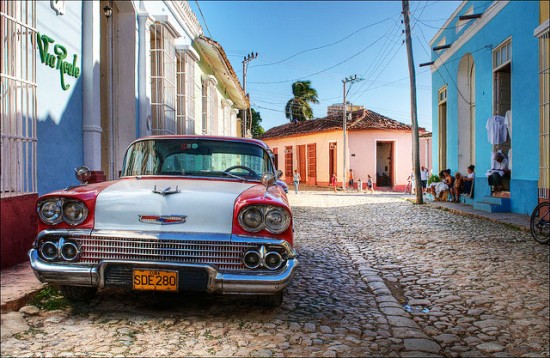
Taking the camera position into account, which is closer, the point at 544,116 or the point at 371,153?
the point at 544,116

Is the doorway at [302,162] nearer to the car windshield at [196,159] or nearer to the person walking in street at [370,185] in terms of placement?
the person walking in street at [370,185]

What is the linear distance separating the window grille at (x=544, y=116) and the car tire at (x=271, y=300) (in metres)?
7.11

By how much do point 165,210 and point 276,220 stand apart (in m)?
0.75

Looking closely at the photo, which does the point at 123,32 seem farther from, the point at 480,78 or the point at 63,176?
the point at 480,78

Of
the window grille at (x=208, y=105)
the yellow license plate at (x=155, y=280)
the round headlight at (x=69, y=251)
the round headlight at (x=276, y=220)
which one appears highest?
the window grille at (x=208, y=105)

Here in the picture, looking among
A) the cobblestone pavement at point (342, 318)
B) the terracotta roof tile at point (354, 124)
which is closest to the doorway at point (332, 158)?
the terracotta roof tile at point (354, 124)

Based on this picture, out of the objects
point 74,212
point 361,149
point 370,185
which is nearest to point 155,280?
point 74,212

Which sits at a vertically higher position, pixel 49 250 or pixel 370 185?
pixel 370 185

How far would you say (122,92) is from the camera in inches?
336

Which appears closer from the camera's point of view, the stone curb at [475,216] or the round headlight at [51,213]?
the round headlight at [51,213]

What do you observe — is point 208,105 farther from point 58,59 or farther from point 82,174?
point 82,174

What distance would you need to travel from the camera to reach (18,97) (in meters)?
4.79

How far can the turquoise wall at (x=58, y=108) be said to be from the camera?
5.36 metres

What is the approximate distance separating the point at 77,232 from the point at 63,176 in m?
3.01
